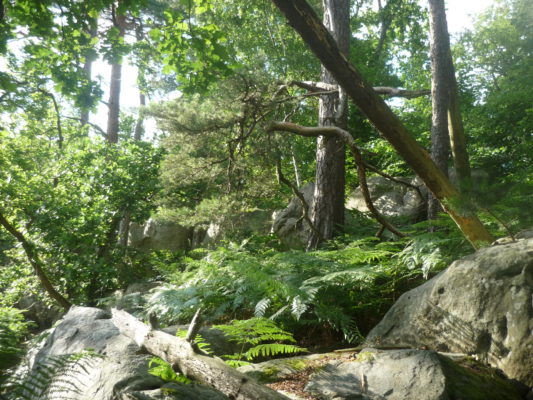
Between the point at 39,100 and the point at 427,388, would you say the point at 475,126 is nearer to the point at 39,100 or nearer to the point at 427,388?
the point at 427,388

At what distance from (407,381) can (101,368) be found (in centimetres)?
235

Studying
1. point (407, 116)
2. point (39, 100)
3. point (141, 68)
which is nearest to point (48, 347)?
point (141, 68)

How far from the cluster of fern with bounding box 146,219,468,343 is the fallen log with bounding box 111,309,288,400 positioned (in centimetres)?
108

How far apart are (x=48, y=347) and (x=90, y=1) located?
14.1 feet

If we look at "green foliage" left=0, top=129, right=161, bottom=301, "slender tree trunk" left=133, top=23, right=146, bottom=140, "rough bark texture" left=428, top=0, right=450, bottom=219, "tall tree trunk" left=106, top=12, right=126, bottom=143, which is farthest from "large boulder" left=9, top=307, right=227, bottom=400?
"tall tree trunk" left=106, top=12, right=126, bottom=143

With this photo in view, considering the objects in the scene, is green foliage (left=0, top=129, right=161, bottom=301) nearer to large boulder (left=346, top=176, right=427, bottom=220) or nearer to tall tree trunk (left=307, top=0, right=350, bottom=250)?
tall tree trunk (left=307, top=0, right=350, bottom=250)

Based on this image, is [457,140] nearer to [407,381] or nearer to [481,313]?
[481,313]

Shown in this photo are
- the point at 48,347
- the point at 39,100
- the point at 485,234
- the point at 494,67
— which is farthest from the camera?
the point at 494,67

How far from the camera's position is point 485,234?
4.44 meters

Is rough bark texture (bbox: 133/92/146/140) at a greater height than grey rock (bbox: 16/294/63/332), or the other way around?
rough bark texture (bbox: 133/92/146/140)

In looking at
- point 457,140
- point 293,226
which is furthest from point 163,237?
point 457,140

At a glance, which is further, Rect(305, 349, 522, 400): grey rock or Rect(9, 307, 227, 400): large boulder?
Rect(305, 349, 522, 400): grey rock

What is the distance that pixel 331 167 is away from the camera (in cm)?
773

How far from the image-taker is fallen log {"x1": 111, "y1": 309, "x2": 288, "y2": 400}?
2305 mm
